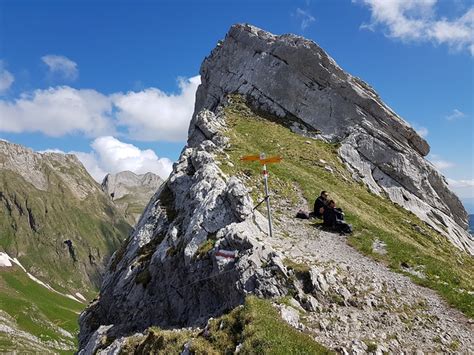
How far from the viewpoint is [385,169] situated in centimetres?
6147

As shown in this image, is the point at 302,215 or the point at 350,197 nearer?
the point at 302,215

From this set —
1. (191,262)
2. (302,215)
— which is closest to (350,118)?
(302,215)

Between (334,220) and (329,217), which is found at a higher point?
(329,217)

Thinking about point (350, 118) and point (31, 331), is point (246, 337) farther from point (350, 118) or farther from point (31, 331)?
point (31, 331)

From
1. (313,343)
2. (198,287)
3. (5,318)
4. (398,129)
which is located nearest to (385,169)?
(398,129)

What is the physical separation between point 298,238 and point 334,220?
4308 millimetres

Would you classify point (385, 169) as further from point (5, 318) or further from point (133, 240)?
point (5, 318)

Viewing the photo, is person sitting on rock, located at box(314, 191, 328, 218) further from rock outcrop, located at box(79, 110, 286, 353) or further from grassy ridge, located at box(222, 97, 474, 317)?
rock outcrop, located at box(79, 110, 286, 353)

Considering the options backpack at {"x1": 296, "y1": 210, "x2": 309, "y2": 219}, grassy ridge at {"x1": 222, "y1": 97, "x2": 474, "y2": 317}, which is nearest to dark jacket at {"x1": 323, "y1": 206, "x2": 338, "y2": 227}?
backpack at {"x1": 296, "y1": 210, "x2": 309, "y2": 219}

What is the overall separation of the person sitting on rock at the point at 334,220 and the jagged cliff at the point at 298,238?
126cm

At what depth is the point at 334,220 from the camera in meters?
31.2

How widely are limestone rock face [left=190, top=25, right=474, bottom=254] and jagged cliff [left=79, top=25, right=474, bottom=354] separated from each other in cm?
27

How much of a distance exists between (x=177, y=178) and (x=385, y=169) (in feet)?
121

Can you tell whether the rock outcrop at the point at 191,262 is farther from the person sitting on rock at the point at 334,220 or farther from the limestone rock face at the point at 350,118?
the limestone rock face at the point at 350,118
